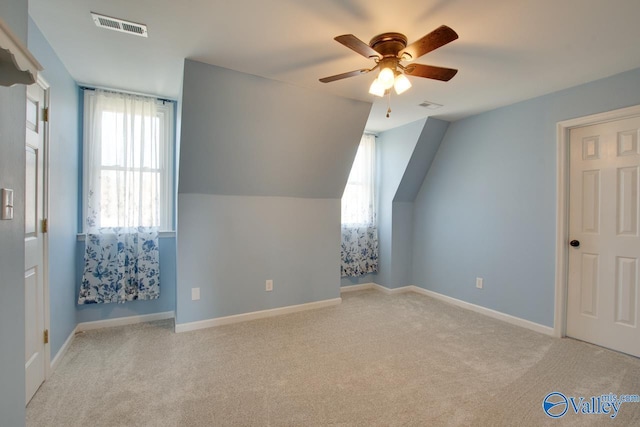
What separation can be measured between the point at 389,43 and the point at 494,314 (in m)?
3.19

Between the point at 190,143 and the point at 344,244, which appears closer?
the point at 190,143

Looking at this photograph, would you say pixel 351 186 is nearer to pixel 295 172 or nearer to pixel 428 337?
pixel 295 172

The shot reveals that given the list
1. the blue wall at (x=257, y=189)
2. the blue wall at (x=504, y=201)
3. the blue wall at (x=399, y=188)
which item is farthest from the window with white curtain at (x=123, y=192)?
the blue wall at (x=504, y=201)

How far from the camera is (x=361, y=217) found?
4.68 metres

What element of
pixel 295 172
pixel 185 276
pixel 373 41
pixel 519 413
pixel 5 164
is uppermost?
pixel 373 41

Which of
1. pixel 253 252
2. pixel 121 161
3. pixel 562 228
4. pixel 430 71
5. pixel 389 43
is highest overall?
pixel 389 43

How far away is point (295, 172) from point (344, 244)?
4.97 feet

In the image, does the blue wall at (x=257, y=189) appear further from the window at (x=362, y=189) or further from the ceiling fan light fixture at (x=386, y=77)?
the ceiling fan light fixture at (x=386, y=77)

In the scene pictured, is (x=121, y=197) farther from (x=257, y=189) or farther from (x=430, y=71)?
(x=430, y=71)

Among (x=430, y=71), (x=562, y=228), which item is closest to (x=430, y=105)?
(x=430, y=71)

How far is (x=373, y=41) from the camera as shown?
2043mm

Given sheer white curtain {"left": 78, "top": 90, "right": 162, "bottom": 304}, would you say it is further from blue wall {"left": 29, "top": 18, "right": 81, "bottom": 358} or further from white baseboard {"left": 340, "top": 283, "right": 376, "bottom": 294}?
white baseboard {"left": 340, "top": 283, "right": 376, "bottom": 294}

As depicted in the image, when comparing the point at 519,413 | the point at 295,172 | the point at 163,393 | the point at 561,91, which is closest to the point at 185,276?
the point at 163,393

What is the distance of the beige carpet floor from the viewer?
6.16 feet
